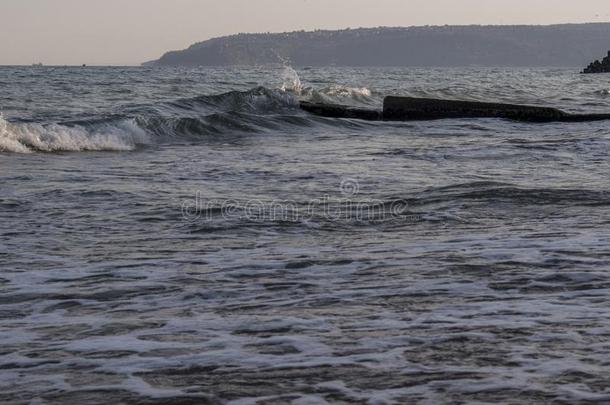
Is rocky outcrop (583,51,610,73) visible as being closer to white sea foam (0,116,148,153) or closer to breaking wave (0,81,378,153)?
breaking wave (0,81,378,153)

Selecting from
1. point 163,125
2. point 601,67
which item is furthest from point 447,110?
point 601,67

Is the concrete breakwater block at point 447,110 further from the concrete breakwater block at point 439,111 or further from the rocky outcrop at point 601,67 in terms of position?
the rocky outcrop at point 601,67

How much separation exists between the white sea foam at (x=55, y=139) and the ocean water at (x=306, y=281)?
2.24 metres

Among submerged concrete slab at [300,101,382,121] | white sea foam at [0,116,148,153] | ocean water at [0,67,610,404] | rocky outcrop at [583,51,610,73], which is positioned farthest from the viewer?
rocky outcrop at [583,51,610,73]

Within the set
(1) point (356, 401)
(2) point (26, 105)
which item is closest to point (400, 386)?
(1) point (356, 401)

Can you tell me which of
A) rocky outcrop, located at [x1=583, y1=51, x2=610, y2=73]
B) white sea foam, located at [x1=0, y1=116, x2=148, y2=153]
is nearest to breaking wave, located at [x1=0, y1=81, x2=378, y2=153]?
white sea foam, located at [x1=0, y1=116, x2=148, y2=153]

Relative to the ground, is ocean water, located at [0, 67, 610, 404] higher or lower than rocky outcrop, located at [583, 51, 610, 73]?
lower

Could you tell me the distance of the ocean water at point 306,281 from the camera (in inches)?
149

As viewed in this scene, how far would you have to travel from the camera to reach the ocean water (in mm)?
3789

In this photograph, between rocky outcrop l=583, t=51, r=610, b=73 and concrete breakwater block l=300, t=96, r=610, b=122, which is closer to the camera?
concrete breakwater block l=300, t=96, r=610, b=122

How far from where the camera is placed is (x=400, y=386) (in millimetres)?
3672

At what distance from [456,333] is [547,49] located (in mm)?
200364

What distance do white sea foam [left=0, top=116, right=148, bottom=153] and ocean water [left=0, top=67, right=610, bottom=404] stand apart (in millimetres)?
2239

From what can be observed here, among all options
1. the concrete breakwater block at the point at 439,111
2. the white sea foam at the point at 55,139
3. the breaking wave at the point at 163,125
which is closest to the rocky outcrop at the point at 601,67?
the breaking wave at the point at 163,125
